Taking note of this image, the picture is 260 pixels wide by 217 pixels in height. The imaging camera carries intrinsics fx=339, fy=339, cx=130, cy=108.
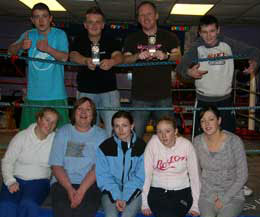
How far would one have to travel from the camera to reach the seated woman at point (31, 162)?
2459 mm

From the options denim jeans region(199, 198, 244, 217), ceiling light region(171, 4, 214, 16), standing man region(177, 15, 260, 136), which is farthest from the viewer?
ceiling light region(171, 4, 214, 16)

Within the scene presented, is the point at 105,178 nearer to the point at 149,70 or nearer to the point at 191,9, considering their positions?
the point at 149,70

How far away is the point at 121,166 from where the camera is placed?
8.02ft

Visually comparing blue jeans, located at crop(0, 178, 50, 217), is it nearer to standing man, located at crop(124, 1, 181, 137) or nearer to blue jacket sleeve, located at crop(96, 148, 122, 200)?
blue jacket sleeve, located at crop(96, 148, 122, 200)

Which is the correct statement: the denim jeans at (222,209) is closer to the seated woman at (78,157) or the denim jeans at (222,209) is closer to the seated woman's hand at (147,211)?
the seated woman's hand at (147,211)

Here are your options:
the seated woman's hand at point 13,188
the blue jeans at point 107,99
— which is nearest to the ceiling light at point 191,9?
the blue jeans at point 107,99

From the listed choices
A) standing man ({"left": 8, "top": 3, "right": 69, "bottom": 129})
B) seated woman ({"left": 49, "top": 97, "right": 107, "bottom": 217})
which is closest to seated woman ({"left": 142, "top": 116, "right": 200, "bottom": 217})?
seated woman ({"left": 49, "top": 97, "right": 107, "bottom": 217})

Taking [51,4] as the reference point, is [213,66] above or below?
below

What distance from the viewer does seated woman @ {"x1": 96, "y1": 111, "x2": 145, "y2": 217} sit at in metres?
2.39

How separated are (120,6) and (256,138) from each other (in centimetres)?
437

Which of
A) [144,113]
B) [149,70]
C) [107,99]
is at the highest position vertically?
[149,70]

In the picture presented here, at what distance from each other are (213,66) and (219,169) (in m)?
0.83

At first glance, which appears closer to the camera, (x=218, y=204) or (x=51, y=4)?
(x=218, y=204)

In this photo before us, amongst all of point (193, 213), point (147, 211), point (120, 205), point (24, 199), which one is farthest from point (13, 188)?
point (193, 213)
